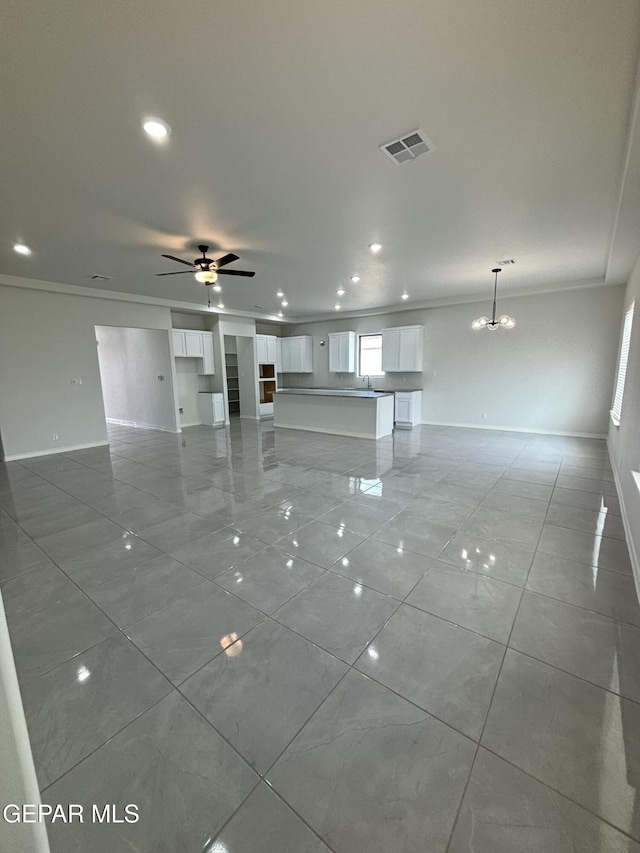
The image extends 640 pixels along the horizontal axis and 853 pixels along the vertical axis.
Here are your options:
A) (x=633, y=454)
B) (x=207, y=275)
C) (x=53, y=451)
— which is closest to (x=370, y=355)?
(x=207, y=275)

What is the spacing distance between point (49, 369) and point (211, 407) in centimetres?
337

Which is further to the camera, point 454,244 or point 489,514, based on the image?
point 454,244

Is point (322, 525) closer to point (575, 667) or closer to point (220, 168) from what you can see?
point (575, 667)

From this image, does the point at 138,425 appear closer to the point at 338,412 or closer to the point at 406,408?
the point at 338,412

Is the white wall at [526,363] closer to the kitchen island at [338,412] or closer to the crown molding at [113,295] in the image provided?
the kitchen island at [338,412]

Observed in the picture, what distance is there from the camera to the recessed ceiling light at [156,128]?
2.06 m

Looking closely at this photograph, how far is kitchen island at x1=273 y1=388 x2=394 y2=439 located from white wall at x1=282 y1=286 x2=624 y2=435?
177cm

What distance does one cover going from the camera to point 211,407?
8.62 m

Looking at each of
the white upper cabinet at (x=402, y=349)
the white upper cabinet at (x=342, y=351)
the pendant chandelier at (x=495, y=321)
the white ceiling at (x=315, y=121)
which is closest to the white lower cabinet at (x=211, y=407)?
the white upper cabinet at (x=342, y=351)

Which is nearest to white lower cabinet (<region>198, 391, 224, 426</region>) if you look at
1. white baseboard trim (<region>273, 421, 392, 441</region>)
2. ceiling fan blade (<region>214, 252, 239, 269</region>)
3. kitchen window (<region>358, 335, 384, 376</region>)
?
white baseboard trim (<region>273, 421, 392, 441</region>)

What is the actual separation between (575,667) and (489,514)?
172 cm

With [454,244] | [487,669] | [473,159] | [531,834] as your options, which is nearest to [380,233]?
[454,244]

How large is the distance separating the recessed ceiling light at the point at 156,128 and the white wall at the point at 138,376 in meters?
5.91

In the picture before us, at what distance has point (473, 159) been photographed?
8.13 feet
